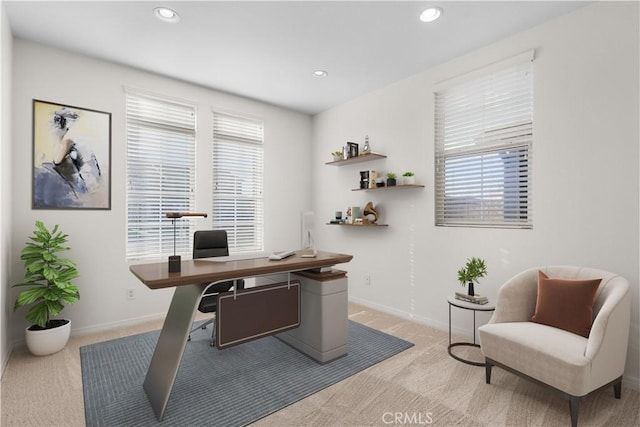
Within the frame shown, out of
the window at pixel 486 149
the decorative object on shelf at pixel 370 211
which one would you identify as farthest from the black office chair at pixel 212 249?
the window at pixel 486 149

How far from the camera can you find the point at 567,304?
213cm

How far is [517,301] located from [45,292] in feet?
12.6

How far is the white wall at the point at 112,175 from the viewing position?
2898 mm

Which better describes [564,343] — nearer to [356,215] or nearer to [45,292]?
[356,215]

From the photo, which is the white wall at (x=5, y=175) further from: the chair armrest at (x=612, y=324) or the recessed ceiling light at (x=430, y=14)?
the chair armrest at (x=612, y=324)

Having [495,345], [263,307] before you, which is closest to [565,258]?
[495,345]

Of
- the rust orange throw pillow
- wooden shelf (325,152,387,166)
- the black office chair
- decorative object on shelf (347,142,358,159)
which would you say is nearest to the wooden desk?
the black office chair

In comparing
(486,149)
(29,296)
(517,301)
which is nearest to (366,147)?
(486,149)

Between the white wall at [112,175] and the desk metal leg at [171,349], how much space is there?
1.61m

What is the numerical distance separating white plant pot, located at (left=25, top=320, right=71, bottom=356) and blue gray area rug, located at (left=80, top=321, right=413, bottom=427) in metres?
0.20

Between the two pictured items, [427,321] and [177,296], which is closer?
[177,296]

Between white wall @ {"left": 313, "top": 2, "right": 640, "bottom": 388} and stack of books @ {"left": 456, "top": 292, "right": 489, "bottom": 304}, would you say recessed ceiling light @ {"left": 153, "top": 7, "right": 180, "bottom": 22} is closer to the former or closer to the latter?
white wall @ {"left": 313, "top": 2, "right": 640, "bottom": 388}

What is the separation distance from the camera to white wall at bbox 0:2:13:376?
2.41m

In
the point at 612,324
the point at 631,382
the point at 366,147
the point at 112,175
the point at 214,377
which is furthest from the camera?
the point at 366,147
